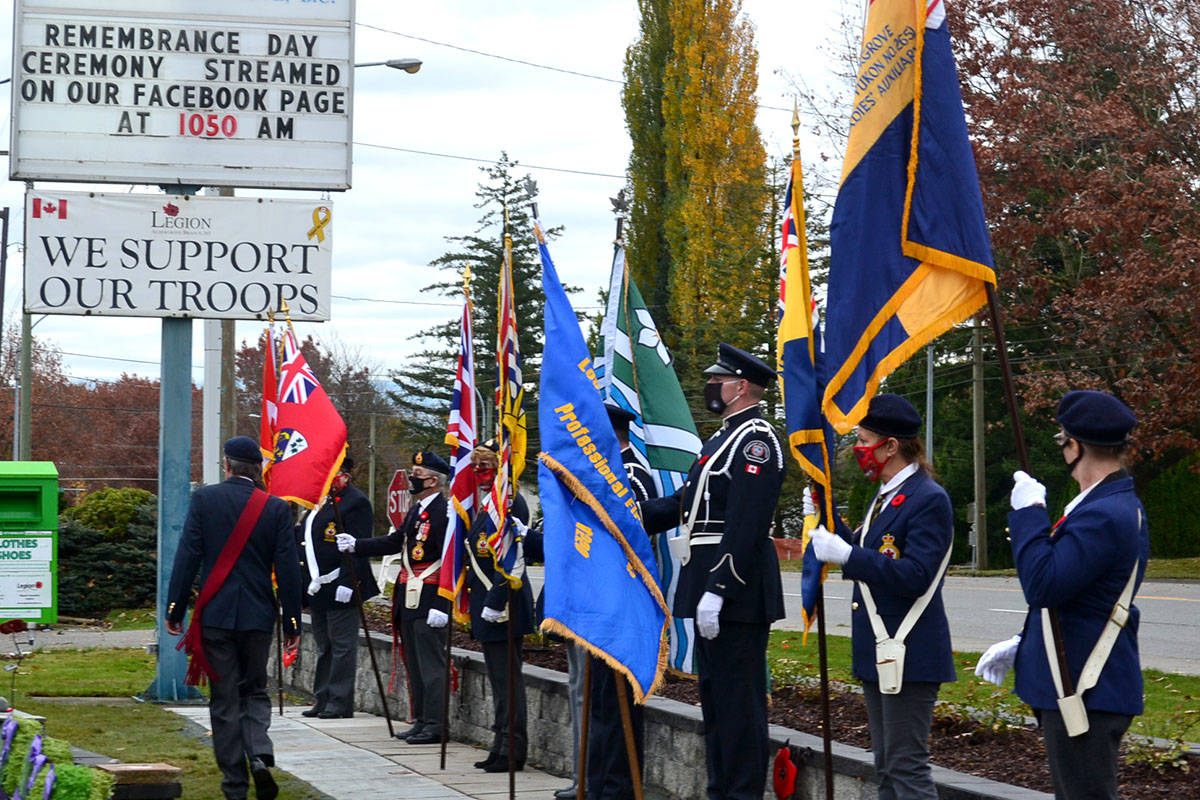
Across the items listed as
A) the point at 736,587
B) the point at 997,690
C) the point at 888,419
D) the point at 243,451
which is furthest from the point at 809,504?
the point at 997,690

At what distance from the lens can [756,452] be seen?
260 inches

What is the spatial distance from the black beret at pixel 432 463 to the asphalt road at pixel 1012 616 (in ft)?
18.2

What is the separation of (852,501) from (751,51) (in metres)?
16.5

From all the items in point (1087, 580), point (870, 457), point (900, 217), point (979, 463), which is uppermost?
point (900, 217)

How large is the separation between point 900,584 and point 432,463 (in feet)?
19.8

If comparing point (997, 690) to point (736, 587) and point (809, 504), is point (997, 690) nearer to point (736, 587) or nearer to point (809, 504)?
point (736, 587)

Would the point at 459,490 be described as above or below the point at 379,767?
above

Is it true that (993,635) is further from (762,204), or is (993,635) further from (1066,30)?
(762,204)

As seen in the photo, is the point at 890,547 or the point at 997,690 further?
the point at 997,690

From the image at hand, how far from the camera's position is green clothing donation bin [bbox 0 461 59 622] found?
313 inches

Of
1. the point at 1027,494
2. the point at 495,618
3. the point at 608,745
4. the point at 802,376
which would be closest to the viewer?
the point at 1027,494

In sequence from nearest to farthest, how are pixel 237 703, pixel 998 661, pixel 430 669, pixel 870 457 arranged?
1. pixel 998 661
2. pixel 870 457
3. pixel 237 703
4. pixel 430 669

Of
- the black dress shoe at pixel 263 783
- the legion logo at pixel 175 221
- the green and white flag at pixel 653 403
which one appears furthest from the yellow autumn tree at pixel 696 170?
the black dress shoe at pixel 263 783

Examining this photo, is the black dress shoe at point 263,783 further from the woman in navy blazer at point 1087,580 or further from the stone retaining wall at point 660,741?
the woman in navy blazer at point 1087,580
